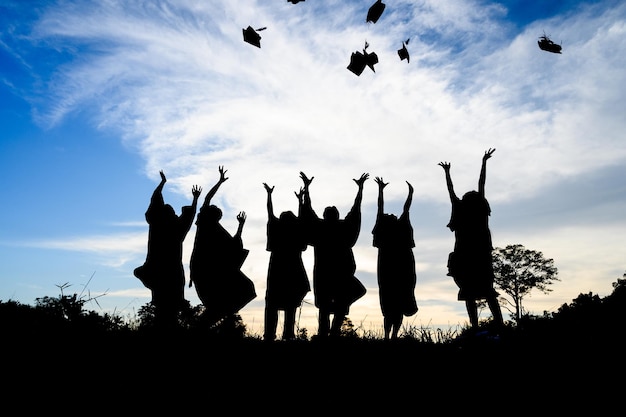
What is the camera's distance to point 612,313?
564 centimetres

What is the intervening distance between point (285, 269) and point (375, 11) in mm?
5649

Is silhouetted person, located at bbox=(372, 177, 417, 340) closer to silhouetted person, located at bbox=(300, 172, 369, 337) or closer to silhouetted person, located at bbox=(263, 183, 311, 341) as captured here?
silhouetted person, located at bbox=(300, 172, 369, 337)

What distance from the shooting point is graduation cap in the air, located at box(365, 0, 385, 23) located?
8.90m

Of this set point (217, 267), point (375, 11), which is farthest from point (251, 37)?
point (217, 267)

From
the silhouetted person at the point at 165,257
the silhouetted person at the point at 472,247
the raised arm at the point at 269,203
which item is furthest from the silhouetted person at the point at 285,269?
the silhouetted person at the point at 472,247

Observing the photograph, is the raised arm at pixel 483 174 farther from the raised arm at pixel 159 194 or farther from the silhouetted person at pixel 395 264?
the raised arm at pixel 159 194

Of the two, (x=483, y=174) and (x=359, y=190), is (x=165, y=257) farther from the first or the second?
(x=483, y=174)

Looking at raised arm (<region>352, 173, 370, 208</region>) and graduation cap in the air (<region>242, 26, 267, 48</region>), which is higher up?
graduation cap in the air (<region>242, 26, 267, 48</region>)

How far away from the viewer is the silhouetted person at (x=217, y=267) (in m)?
9.14

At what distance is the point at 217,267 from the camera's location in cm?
927

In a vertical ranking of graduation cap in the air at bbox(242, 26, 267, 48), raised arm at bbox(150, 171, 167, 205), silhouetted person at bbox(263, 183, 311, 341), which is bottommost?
silhouetted person at bbox(263, 183, 311, 341)

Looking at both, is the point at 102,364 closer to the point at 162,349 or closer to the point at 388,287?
the point at 162,349

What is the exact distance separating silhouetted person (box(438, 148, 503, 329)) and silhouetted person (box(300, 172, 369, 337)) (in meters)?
1.93

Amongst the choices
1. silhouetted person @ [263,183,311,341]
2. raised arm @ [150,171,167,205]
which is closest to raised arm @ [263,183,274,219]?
silhouetted person @ [263,183,311,341]
